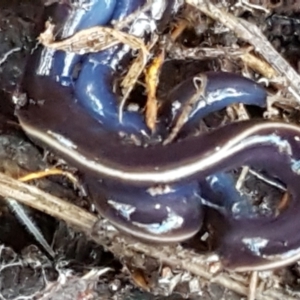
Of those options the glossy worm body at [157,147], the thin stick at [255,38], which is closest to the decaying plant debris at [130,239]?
the thin stick at [255,38]

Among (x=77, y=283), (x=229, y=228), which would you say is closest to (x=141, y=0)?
(x=229, y=228)

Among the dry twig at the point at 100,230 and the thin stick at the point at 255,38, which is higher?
the thin stick at the point at 255,38

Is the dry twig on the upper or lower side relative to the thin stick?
lower

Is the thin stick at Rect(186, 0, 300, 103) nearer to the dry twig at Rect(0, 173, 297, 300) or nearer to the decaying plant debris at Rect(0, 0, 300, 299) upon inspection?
the decaying plant debris at Rect(0, 0, 300, 299)

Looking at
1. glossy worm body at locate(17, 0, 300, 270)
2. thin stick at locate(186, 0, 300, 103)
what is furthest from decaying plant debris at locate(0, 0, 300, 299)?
glossy worm body at locate(17, 0, 300, 270)

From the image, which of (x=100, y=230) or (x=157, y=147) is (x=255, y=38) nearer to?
(x=157, y=147)

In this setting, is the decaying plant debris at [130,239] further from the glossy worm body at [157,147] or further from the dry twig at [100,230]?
the glossy worm body at [157,147]

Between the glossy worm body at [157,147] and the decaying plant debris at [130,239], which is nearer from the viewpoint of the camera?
the glossy worm body at [157,147]
